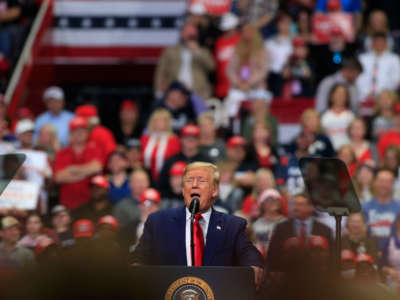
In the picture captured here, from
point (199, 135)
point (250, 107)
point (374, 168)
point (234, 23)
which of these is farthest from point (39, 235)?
point (234, 23)

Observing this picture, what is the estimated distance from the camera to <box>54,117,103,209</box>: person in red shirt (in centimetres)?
1111

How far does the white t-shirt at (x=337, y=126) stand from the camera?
38.1 ft

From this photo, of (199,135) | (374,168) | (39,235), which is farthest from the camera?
(199,135)

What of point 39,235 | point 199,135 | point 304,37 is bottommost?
point 39,235

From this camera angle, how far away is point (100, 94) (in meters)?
16.7

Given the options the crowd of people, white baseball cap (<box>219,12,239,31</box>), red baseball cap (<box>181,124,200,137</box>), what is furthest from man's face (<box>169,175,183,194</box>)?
white baseball cap (<box>219,12,239,31</box>)

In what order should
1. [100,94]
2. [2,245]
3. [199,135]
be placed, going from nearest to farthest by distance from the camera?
1. [2,245]
2. [199,135]
3. [100,94]

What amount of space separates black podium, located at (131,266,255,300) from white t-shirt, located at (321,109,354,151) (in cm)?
668

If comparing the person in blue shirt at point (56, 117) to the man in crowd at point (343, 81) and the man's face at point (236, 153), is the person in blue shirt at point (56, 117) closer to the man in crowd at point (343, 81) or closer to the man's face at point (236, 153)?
the man's face at point (236, 153)

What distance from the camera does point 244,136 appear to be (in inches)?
477

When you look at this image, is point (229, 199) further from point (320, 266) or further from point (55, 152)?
point (320, 266)

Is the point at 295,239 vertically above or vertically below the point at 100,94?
below

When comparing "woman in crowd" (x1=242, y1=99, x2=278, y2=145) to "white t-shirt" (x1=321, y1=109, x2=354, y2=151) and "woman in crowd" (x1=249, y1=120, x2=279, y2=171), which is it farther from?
"white t-shirt" (x1=321, y1=109, x2=354, y2=151)

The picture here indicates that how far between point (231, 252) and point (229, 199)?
4612mm
